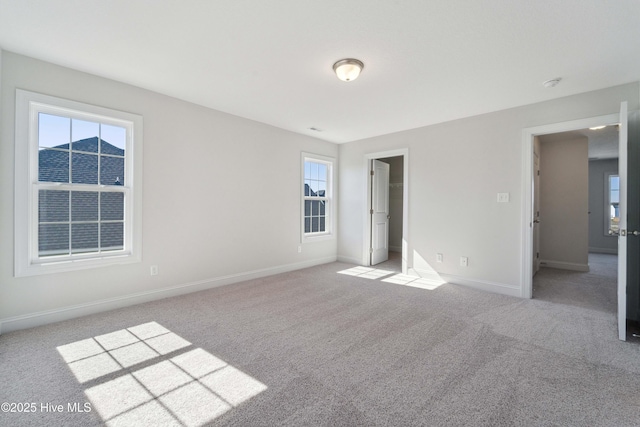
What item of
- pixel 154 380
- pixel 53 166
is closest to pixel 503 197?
pixel 154 380

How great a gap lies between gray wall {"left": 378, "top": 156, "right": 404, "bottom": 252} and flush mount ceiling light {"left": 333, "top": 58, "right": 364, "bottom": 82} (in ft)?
16.5

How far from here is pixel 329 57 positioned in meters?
2.52

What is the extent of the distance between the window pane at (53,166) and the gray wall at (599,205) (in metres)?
10.9

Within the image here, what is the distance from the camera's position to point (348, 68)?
257cm

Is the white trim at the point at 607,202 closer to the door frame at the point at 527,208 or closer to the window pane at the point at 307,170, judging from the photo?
the door frame at the point at 527,208

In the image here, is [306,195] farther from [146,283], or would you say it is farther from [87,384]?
[87,384]

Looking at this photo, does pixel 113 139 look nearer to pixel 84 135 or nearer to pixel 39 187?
pixel 84 135

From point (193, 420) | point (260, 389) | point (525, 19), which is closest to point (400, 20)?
point (525, 19)

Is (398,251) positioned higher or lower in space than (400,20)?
lower

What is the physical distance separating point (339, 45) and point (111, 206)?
3.02 m

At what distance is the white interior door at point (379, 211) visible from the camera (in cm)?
559

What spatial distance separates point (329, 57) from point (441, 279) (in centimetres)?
368

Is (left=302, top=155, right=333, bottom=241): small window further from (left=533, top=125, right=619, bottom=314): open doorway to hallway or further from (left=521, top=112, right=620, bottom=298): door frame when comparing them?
(left=533, top=125, right=619, bottom=314): open doorway to hallway

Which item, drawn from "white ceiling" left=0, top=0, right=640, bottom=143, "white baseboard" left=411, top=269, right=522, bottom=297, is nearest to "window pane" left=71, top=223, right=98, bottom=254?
"white ceiling" left=0, top=0, right=640, bottom=143
